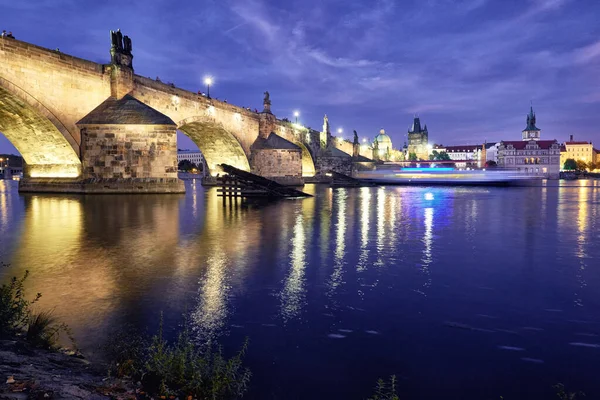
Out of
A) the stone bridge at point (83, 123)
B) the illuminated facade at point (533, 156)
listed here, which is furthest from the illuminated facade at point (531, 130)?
the stone bridge at point (83, 123)

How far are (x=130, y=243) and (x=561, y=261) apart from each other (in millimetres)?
8353

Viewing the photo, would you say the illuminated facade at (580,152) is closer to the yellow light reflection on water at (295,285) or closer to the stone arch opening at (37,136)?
the stone arch opening at (37,136)

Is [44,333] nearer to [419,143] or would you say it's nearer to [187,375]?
[187,375]

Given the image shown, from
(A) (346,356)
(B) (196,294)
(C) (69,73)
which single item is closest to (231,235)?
(B) (196,294)

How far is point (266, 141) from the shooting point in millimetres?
44812

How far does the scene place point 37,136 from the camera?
2330 centimetres

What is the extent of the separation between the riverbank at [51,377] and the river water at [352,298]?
0.31m

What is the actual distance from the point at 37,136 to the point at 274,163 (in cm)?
2383

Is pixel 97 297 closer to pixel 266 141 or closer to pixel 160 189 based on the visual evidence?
pixel 160 189

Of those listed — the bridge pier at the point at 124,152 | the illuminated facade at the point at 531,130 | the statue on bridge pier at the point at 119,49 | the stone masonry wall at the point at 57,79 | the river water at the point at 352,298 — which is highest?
the illuminated facade at the point at 531,130

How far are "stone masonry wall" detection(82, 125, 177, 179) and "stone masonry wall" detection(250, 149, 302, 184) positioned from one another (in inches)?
757

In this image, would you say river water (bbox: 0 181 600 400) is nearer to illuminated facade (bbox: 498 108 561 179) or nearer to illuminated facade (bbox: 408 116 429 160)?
illuminated facade (bbox: 498 108 561 179)

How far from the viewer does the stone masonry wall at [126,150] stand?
76.2 ft

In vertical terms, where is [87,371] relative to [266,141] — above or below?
below
